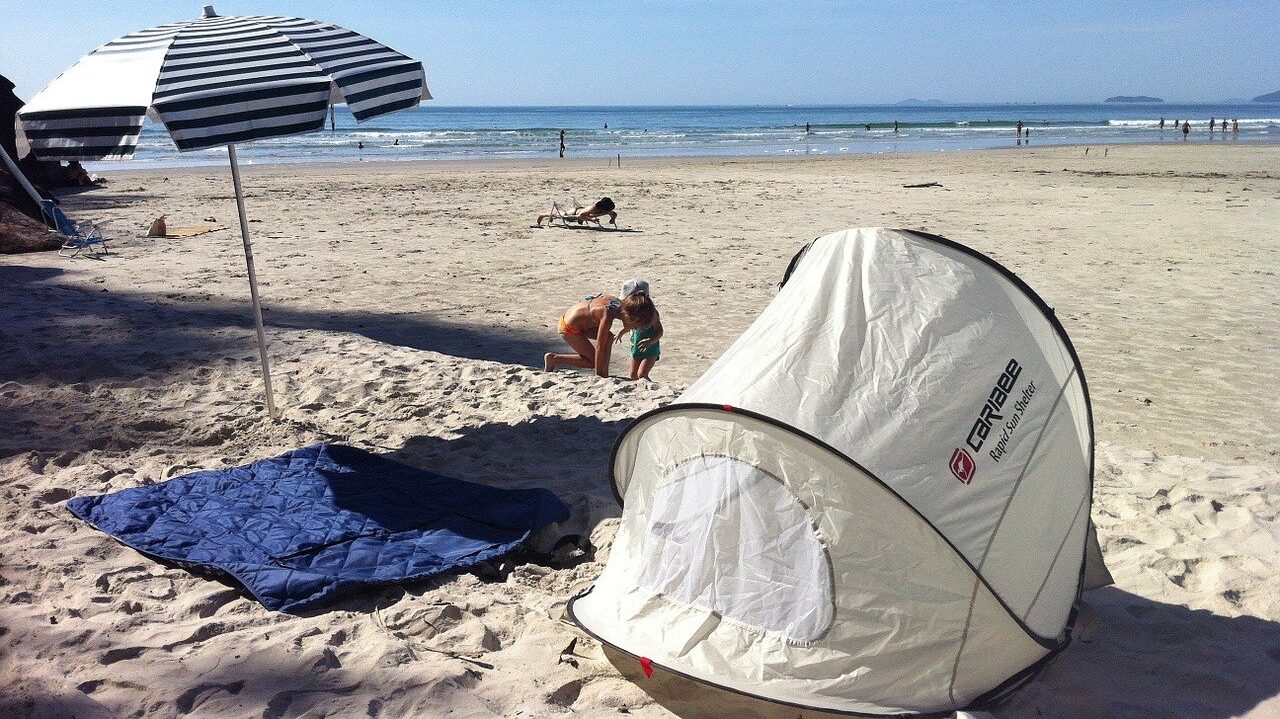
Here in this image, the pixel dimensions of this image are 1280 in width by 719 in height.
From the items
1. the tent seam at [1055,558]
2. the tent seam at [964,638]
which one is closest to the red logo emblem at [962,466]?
the tent seam at [964,638]

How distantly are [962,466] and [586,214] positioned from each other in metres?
11.8

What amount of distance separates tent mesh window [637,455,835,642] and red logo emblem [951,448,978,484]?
539 mm

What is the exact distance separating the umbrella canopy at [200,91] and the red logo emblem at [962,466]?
3.46 m

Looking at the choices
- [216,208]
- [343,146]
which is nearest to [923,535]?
[216,208]

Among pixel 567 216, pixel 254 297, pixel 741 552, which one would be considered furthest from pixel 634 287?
pixel 567 216

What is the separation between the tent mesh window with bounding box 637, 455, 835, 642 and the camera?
3.18 metres

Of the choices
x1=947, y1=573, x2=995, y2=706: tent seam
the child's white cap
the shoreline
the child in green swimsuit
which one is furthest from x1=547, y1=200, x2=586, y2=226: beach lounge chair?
the shoreline

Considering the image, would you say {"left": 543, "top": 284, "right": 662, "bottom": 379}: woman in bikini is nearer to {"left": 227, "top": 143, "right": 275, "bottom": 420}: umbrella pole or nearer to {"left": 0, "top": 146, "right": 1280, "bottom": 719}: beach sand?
{"left": 0, "top": 146, "right": 1280, "bottom": 719}: beach sand

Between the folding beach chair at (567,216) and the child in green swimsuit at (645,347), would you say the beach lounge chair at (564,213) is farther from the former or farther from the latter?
the child in green swimsuit at (645,347)

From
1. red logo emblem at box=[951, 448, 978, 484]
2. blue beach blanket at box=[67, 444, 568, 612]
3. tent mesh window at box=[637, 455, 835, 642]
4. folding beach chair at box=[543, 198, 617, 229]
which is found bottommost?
blue beach blanket at box=[67, 444, 568, 612]

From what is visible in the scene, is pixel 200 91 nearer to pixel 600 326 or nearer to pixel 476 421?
pixel 476 421

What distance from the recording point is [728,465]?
10.9ft

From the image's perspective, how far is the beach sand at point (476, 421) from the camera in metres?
3.33

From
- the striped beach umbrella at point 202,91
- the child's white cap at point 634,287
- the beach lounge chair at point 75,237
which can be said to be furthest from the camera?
the beach lounge chair at point 75,237
